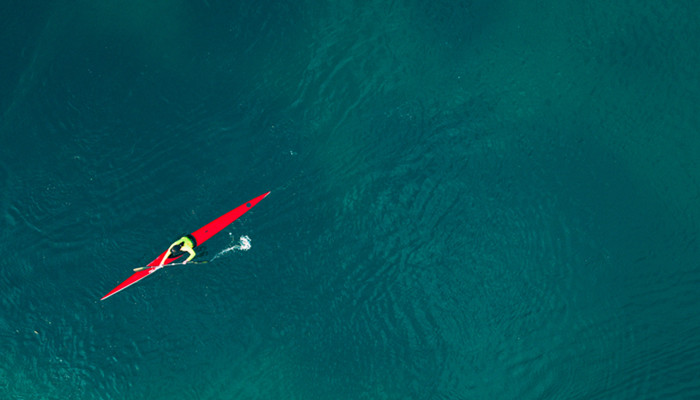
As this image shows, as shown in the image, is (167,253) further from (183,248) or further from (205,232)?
(205,232)

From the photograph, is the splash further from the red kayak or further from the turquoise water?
the red kayak

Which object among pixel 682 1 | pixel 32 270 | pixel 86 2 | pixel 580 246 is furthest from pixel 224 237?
pixel 682 1

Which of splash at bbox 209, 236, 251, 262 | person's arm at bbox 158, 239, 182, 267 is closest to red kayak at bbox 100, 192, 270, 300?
person's arm at bbox 158, 239, 182, 267

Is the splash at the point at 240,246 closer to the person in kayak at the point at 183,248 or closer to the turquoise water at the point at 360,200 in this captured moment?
the turquoise water at the point at 360,200

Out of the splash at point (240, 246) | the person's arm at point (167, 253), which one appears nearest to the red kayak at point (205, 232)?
the person's arm at point (167, 253)

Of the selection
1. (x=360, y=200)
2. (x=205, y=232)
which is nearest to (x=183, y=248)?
(x=205, y=232)

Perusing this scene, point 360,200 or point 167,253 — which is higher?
point 167,253
